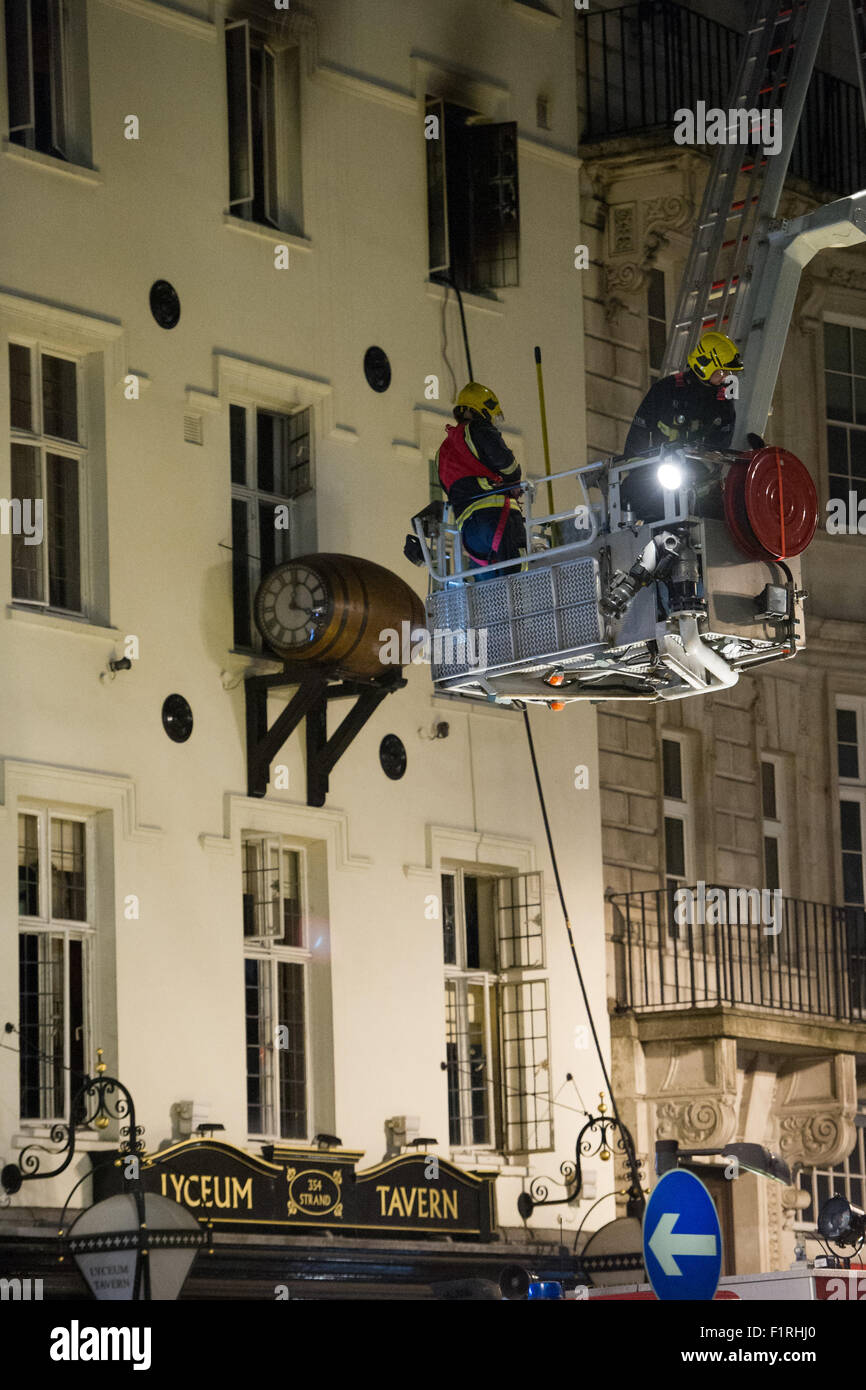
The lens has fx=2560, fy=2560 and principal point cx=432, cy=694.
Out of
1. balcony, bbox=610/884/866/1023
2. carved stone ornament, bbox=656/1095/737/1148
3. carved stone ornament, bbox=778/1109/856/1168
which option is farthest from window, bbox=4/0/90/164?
carved stone ornament, bbox=778/1109/856/1168

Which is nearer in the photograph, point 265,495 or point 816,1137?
point 265,495

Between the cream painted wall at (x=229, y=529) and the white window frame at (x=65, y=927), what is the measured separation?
0.11 metres

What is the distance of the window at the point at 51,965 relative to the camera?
16812mm

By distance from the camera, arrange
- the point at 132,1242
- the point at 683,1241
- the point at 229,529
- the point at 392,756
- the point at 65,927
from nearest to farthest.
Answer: the point at 683,1241, the point at 132,1242, the point at 65,927, the point at 229,529, the point at 392,756

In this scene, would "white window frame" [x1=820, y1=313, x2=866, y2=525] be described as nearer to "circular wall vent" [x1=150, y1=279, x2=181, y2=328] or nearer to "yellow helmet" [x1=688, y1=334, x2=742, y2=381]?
"circular wall vent" [x1=150, y1=279, x2=181, y2=328]

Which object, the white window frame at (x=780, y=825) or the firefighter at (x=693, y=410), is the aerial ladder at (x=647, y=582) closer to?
the firefighter at (x=693, y=410)

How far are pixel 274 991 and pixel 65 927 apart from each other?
6.52 feet

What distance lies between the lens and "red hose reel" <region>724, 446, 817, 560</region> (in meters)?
13.4

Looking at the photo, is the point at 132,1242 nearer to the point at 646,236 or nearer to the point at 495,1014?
the point at 495,1014

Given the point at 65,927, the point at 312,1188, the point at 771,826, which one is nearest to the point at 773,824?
the point at 771,826

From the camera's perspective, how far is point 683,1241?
30.6ft

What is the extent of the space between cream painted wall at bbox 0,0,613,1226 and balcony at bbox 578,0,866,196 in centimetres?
83

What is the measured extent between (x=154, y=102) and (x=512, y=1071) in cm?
786
